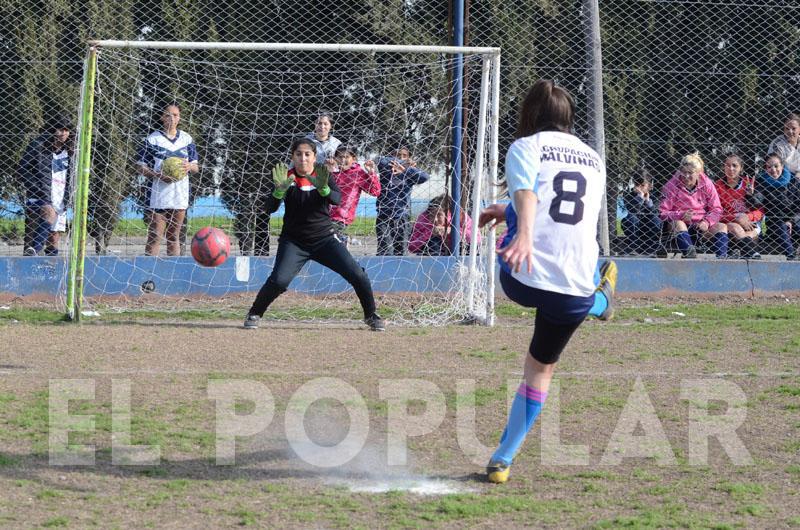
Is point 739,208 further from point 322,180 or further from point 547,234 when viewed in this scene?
point 547,234

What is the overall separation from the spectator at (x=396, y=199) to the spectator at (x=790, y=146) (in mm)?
4363

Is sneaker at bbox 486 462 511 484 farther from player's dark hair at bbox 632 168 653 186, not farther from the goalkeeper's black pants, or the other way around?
player's dark hair at bbox 632 168 653 186

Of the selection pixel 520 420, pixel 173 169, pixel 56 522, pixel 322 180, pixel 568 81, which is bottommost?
pixel 56 522

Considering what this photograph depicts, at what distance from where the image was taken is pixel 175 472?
5156 millimetres

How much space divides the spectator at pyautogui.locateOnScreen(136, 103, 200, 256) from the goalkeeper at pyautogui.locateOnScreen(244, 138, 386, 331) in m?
2.03

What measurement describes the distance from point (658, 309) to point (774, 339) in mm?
2200

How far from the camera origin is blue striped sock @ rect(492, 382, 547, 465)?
16.7ft

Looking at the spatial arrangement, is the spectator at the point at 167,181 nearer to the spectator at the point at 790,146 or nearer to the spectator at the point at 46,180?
the spectator at the point at 46,180

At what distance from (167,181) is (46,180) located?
4.59 feet

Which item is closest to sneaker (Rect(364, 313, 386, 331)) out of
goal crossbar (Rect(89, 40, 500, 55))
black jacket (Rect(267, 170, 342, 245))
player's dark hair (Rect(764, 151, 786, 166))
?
black jacket (Rect(267, 170, 342, 245))

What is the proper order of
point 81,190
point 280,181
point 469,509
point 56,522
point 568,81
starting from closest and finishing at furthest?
point 56,522 < point 469,509 < point 280,181 < point 81,190 < point 568,81

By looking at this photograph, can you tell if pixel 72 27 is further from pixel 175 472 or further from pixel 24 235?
pixel 175 472

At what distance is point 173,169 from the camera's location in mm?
11234

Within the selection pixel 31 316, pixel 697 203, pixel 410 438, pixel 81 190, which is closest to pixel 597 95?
pixel 697 203
